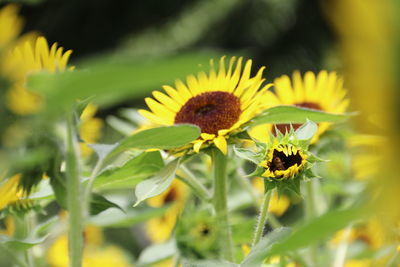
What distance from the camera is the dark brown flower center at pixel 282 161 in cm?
38

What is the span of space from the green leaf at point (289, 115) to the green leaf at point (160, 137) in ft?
0.22

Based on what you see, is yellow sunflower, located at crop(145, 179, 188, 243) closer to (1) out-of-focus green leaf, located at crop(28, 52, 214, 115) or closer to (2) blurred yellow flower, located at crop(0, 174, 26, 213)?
(2) blurred yellow flower, located at crop(0, 174, 26, 213)

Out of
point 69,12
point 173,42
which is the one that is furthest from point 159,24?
point 69,12

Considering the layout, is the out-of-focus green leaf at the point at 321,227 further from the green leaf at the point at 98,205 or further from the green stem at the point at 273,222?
the green stem at the point at 273,222

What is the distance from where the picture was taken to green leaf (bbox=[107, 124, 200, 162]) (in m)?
0.33

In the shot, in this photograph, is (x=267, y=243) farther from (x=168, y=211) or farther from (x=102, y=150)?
(x=168, y=211)

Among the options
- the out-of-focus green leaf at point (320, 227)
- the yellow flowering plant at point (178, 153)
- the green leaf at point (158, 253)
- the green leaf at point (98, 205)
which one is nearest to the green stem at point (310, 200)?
the yellow flowering plant at point (178, 153)

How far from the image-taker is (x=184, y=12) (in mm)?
3230

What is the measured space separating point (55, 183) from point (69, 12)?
298 centimetres

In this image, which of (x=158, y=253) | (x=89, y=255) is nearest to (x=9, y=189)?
(x=158, y=253)

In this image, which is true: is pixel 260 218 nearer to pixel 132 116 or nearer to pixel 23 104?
pixel 23 104

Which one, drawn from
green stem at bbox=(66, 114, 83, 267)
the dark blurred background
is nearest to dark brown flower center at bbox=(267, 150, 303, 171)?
green stem at bbox=(66, 114, 83, 267)

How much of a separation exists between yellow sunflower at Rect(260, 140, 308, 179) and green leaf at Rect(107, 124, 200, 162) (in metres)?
0.06

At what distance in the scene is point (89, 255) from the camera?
690mm
